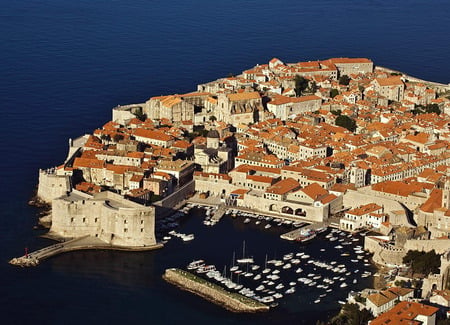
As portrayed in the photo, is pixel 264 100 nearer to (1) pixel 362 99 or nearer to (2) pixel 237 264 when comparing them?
(1) pixel 362 99

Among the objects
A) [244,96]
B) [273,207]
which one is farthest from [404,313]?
[244,96]

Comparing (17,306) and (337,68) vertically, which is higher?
(337,68)

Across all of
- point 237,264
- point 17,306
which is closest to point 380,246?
point 237,264

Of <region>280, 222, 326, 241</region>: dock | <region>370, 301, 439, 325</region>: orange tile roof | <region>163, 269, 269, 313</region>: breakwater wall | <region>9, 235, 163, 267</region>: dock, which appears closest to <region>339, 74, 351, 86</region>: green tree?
<region>280, 222, 326, 241</region>: dock

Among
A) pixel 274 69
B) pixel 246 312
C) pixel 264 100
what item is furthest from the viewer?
pixel 274 69

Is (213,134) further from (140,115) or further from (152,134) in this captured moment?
(140,115)
